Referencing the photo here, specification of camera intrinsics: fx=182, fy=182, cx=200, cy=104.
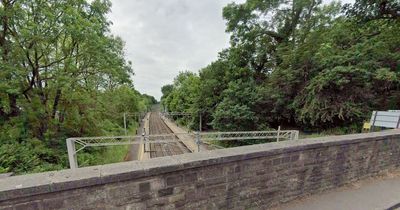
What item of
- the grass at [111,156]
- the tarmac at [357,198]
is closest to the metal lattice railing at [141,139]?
the grass at [111,156]

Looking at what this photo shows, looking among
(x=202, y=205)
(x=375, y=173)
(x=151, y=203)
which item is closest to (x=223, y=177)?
(x=202, y=205)

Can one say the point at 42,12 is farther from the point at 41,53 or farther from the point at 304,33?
the point at 304,33

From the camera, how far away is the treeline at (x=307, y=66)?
27.8ft

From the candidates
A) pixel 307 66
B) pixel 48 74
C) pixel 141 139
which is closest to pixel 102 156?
pixel 141 139

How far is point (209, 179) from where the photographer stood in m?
1.87

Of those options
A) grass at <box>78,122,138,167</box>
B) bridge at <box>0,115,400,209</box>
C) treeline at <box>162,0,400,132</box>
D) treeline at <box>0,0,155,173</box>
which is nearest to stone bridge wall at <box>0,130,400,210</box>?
bridge at <box>0,115,400,209</box>

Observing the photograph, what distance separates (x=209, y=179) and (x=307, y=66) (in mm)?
10930

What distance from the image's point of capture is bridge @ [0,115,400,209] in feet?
4.49

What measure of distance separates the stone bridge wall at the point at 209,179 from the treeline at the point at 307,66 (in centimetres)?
702

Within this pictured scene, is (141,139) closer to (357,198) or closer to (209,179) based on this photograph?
(209,179)

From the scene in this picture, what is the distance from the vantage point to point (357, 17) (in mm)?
8492

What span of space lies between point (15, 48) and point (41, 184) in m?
7.47

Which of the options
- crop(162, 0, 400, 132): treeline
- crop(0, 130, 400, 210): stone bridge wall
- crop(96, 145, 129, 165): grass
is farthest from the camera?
crop(96, 145, 129, 165): grass

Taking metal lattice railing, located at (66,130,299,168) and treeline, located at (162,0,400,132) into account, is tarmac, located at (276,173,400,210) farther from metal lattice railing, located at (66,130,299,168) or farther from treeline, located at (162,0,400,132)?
treeline, located at (162,0,400,132)
